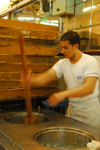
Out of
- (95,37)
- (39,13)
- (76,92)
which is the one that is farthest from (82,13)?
(76,92)

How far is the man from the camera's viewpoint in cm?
202

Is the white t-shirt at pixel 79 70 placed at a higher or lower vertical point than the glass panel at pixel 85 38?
lower

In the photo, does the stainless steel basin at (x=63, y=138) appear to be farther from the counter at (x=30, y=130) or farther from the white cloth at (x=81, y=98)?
the white cloth at (x=81, y=98)

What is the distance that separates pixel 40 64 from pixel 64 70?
385 millimetres

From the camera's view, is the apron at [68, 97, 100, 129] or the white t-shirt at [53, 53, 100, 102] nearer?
the white t-shirt at [53, 53, 100, 102]

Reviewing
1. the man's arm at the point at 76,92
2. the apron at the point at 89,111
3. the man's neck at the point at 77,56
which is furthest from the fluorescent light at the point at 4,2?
the man's arm at the point at 76,92

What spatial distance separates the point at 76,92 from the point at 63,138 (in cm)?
45

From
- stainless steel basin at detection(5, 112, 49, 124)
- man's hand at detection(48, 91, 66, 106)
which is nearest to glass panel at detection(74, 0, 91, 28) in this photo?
stainless steel basin at detection(5, 112, 49, 124)

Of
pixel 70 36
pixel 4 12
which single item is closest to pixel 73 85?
pixel 70 36

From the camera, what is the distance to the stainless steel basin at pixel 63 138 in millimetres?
1606

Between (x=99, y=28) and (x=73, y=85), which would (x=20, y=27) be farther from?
(x=99, y=28)

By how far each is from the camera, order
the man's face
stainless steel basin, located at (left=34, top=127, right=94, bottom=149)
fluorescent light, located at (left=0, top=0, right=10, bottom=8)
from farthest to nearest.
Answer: fluorescent light, located at (left=0, top=0, right=10, bottom=8) → the man's face → stainless steel basin, located at (left=34, top=127, right=94, bottom=149)

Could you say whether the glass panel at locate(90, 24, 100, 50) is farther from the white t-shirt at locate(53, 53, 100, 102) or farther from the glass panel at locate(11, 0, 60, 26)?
the white t-shirt at locate(53, 53, 100, 102)

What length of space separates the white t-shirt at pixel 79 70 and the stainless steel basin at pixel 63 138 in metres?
0.59
